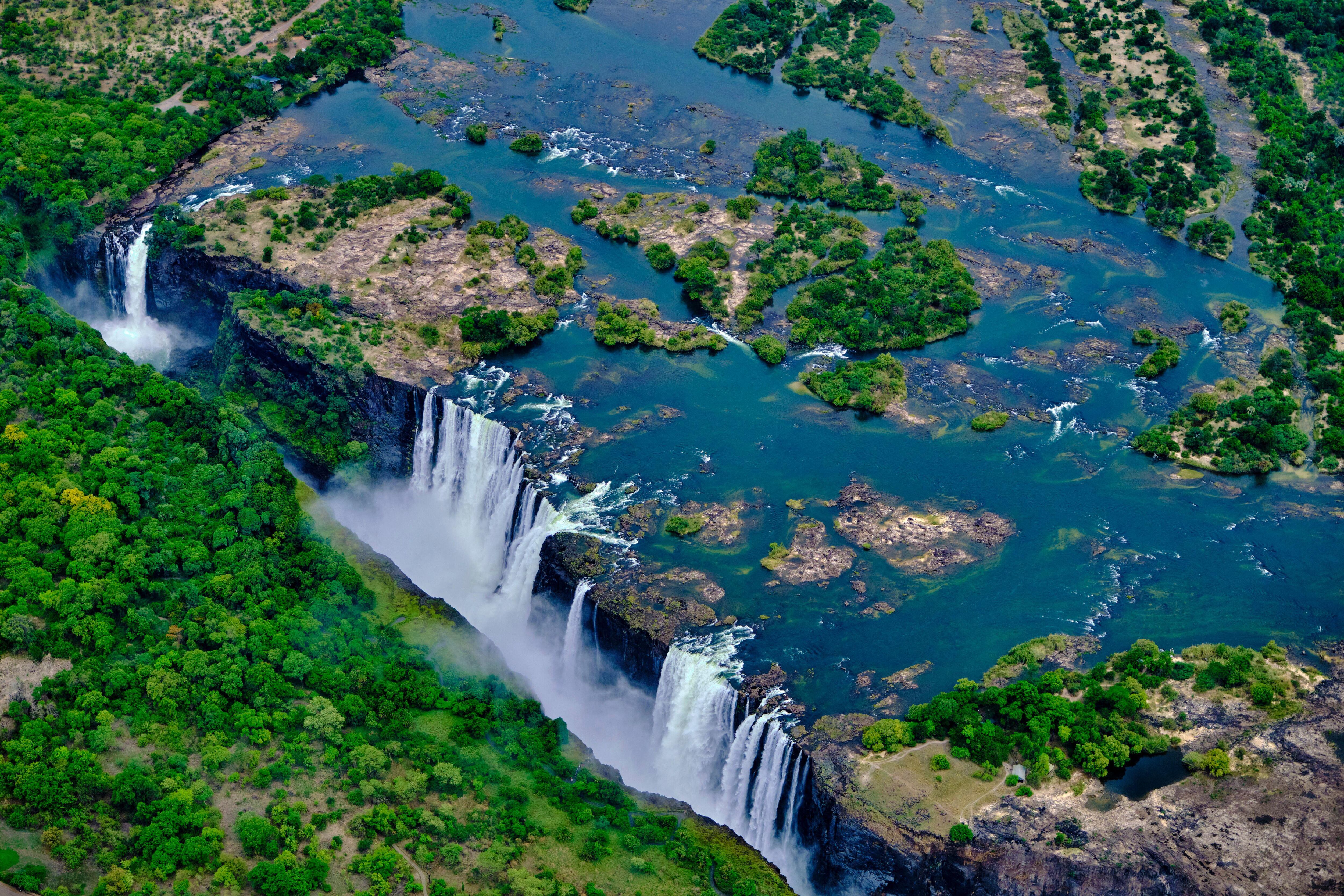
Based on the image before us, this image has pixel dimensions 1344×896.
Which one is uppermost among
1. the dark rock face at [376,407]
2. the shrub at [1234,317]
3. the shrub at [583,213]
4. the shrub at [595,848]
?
the shrub at [1234,317]

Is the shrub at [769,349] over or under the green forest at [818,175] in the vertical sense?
under

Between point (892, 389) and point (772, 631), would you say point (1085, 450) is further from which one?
point (772, 631)

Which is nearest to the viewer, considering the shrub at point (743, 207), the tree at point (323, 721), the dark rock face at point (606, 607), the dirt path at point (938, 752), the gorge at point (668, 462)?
the dirt path at point (938, 752)

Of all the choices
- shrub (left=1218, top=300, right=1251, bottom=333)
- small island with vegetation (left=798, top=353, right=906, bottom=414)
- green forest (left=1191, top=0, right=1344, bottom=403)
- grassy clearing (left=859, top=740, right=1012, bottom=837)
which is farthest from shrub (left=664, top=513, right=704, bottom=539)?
shrub (left=1218, top=300, right=1251, bottom=333)

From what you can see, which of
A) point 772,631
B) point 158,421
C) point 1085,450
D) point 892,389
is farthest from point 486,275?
point 1085,450

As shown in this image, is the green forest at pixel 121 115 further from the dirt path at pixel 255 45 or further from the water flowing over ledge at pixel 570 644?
the water flowing over ledge at pixel 570 644

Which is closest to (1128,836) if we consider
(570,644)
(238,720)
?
(570,644)

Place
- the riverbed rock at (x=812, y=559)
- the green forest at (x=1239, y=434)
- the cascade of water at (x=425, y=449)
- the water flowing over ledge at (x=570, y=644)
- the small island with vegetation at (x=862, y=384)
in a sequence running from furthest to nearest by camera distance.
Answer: the small island with vegetation at (x=862, y=384)
the cascade of water at (x=425, y=449)
the green forest at (x=1239, y=434)
the riverbed rock at (x=812, y=559)
the water flowing over ledge at (x=570, y=644)

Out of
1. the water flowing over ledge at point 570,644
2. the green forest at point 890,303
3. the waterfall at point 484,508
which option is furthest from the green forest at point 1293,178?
the waterfall at point 484,508
